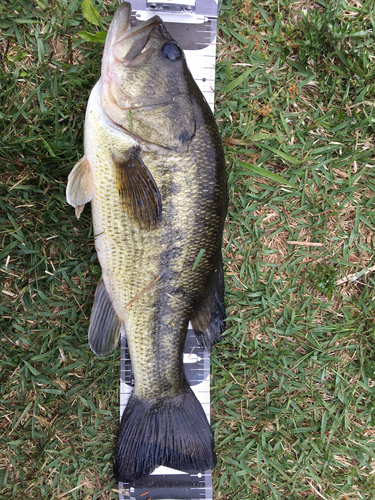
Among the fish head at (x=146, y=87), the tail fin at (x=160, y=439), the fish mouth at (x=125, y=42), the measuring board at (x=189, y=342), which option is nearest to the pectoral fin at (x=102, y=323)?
the measuring board at (x=189, y=342)

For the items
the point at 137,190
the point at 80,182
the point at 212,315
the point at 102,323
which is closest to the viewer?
the point at 137,190

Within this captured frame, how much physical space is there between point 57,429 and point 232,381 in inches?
51.1

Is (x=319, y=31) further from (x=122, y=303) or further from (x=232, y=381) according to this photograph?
(x=232, y=381)

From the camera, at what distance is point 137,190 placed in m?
1.88

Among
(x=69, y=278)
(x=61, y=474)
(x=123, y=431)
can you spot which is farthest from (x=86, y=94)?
(x=61, y=474)

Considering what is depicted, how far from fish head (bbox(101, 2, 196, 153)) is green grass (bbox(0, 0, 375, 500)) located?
21.6 inches

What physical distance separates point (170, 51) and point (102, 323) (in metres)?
1.67

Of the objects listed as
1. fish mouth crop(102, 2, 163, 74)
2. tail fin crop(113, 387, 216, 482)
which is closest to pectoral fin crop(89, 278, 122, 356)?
tail fin crop(113, 387, 216, 482)

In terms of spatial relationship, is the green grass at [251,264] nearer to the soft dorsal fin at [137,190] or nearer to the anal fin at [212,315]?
the anal fin at [212,315]

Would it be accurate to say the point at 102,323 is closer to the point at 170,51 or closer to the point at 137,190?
the point at 137,190

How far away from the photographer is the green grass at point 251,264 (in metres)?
2.36

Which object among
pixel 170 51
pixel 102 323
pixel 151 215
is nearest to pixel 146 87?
pixel 170 51

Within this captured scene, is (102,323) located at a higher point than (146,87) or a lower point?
lower

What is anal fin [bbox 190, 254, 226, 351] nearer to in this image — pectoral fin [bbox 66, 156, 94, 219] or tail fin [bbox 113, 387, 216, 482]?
tail fin [bbox 113, 387, 216, 482]
